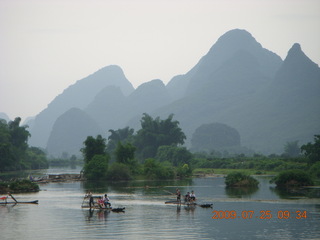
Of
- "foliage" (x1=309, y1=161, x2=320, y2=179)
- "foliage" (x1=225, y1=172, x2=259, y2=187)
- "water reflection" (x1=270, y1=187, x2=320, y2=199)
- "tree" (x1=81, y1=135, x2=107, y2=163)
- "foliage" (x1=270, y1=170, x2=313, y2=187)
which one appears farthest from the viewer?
"tree" (x1=81, y1=135, x2=107, y2=163)

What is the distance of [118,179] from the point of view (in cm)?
9188

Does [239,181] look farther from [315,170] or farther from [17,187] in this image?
[17,187]

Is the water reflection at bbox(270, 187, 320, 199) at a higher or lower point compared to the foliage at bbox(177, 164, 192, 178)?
lower

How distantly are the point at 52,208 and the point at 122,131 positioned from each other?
118 meters

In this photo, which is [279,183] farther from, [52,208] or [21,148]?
[21,148]

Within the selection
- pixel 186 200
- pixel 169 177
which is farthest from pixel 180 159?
pixel 186 200

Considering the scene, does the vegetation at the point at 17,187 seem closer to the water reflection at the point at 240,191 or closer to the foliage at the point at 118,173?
the foliage at the point at 118,173

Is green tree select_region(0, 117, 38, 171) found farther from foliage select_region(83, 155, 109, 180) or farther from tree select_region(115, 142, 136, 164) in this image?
foliage select_region(83, 155, 109, 180)

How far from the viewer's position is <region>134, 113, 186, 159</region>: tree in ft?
477

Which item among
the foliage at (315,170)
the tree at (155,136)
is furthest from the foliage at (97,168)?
the tree at (155,136)

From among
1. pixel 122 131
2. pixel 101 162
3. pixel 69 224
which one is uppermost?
pixel 122 131

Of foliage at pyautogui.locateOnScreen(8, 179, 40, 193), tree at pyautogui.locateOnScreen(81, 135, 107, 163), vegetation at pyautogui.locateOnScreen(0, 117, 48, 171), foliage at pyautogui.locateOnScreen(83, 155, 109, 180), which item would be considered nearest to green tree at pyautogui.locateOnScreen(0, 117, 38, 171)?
vegetation at pyautogui.locateOnScreen(0, 117, 48, 171)

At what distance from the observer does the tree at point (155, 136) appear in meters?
145
